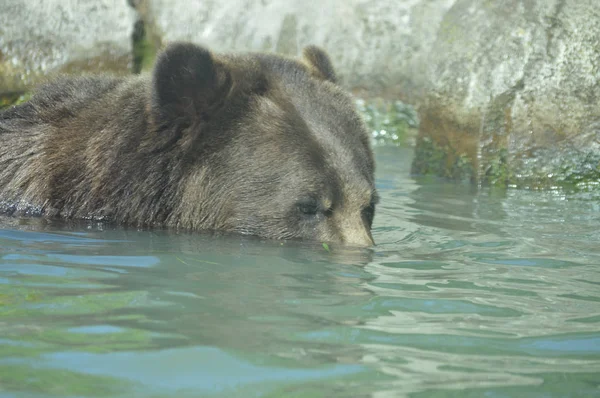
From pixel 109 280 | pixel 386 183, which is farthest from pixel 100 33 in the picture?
pixel 109 280

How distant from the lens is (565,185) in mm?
10500

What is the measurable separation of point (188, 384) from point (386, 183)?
8.07 m

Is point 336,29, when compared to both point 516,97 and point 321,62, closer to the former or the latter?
point 516,97

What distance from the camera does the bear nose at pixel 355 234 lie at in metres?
6.05

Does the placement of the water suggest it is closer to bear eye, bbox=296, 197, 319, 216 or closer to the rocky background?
bear eye, bbox=296, 197, 319, 216

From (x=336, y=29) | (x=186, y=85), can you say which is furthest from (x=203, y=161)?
(x=336, y=29)

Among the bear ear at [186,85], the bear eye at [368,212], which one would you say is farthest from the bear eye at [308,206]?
the bear ear at [186,85]

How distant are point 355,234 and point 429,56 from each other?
7078mm

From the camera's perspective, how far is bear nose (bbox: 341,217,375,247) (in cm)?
605

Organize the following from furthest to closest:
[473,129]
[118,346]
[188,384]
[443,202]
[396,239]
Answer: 1. [473,129]
2. [443,202]
3. [396,239]
4. [118,346]
5. [188,384]

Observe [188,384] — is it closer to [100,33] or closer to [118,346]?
[118,346]

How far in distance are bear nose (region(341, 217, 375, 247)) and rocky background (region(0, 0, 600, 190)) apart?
16.8ft

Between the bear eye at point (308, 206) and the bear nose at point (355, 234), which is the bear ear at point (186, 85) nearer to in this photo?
the bear eye at point (308, 206)

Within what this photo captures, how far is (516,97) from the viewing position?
11.0 meters
